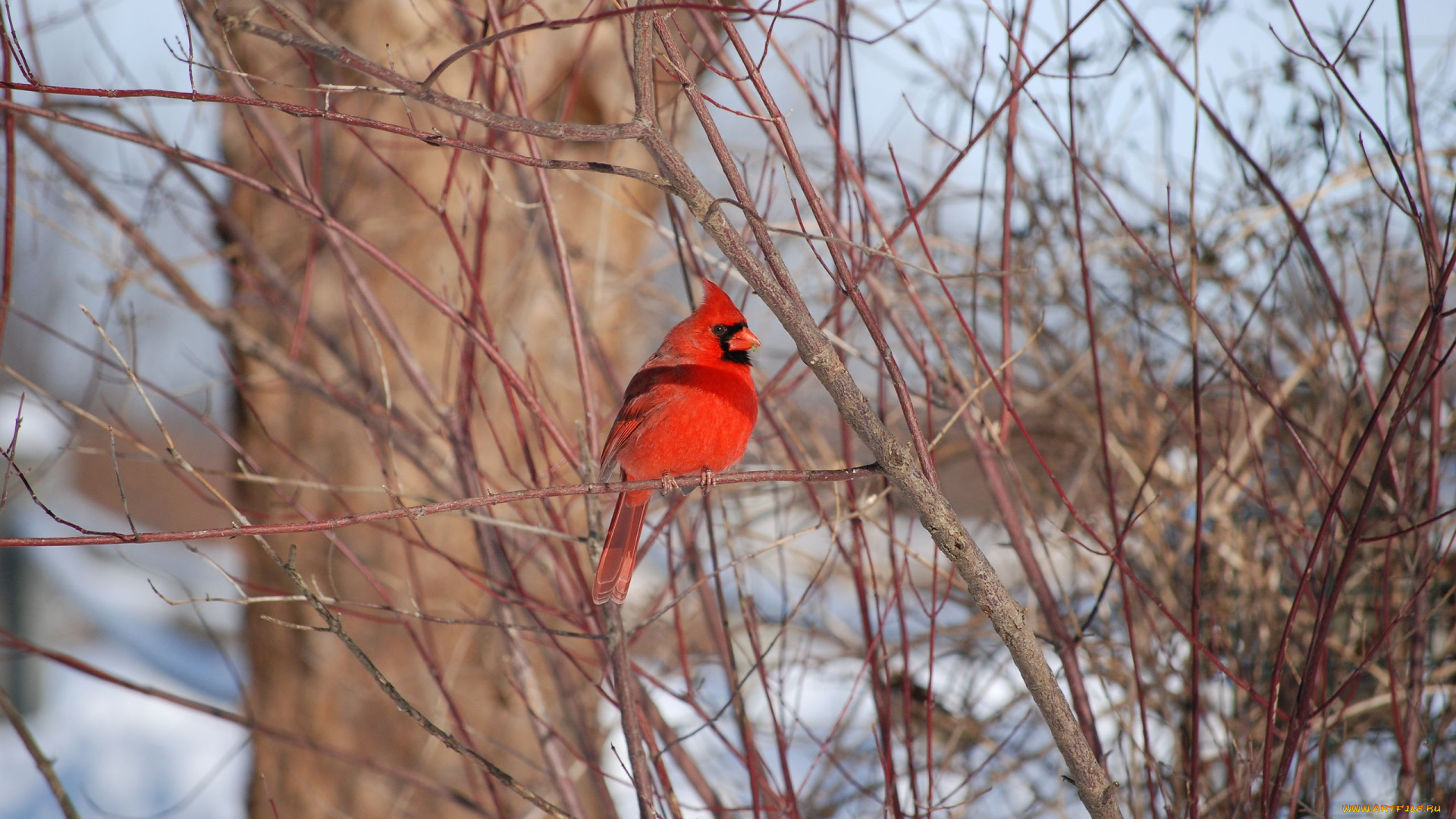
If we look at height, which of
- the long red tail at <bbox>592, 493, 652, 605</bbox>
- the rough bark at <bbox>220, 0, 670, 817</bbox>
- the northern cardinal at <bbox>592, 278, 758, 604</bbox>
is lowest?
the long red tail at <bbox>592, 493, 652, 605</bbox>

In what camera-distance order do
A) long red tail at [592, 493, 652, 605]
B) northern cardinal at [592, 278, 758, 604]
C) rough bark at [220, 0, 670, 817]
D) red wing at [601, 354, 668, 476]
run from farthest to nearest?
rough bark at [220, 0, 670, 817], red wing at [601, 354, 668, 476], northern cardinal at [592, 278, 758, 604], long red tail at [592, 493, 652, 605]

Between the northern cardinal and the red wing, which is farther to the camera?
the red wing

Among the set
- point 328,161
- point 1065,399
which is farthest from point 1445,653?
point 328,161

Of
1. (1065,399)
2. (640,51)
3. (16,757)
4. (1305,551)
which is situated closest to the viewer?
(640,51)

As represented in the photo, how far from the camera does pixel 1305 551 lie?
2154 millimetres

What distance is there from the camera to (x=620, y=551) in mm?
1929

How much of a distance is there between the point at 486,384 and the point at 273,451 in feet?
2.65

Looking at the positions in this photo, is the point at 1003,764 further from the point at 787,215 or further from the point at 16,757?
the point at 16,757

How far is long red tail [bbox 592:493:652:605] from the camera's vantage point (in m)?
1.72

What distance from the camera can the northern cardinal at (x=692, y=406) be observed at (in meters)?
1.96

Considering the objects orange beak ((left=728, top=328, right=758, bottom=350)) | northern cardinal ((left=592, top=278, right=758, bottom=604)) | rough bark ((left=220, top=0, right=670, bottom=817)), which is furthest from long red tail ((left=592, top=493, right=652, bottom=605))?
rough bark ((left=220, top=0, right=670, bottom=817))

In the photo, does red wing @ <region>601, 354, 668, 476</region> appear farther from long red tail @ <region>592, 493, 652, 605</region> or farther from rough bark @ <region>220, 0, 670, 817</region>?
rough bark @ <region>220, 0, 670, 817</region>

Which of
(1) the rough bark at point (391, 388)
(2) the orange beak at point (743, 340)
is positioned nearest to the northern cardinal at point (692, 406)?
(2) the orange beak at point (743, 340)

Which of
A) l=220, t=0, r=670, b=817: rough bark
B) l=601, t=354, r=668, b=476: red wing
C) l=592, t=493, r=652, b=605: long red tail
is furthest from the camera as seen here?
l=220, t=0, r=670, b=817: rough bark
